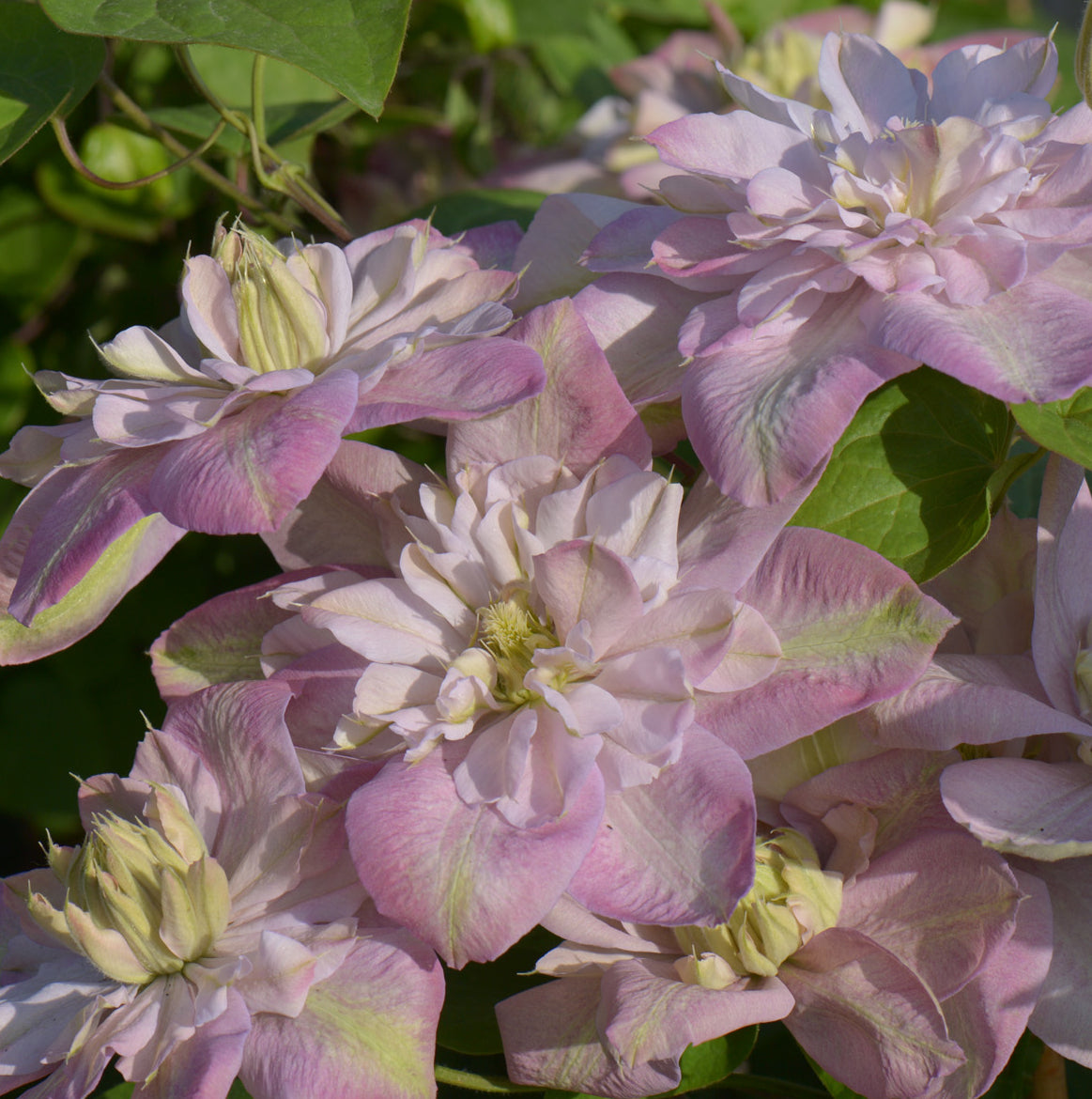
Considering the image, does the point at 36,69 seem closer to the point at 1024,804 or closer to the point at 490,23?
the point at 490,23

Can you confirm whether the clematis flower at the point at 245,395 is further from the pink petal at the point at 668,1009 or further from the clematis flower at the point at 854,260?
the pink petal at the point at 668,1009

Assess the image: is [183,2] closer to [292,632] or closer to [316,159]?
[292,632]

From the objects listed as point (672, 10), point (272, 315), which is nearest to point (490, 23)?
point (672, 10)

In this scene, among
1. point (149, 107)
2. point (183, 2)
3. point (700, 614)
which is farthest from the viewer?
point (149, 107)

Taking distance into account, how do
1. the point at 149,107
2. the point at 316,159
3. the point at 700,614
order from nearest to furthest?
1. the point at 700,614
2. the point at 149,107
3. the point at 316,159

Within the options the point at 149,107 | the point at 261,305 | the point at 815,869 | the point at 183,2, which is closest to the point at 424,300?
the point at 261,305
